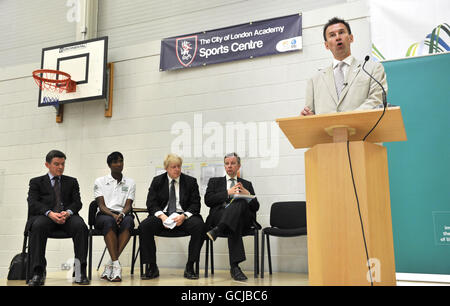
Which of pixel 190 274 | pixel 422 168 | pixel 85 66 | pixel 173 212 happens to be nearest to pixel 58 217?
pixel 173 212

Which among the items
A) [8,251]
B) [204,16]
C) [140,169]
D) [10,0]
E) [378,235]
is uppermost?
[10,0]

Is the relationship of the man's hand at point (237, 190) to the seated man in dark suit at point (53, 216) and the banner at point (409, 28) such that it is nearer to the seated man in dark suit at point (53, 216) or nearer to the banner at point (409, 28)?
the seated man in dark suit at point (53, 216)

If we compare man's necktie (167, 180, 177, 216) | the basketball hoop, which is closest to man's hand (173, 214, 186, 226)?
man's necktie (167, 180, 177, 216)

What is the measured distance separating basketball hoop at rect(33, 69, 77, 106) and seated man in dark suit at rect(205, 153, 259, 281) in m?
2.52

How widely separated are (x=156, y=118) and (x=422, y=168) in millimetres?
3055

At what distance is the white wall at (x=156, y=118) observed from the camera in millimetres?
4312

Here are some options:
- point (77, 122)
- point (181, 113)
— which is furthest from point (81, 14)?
point (181, 113)

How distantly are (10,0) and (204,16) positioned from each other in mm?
Answer: 3391

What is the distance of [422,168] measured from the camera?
3430 mm

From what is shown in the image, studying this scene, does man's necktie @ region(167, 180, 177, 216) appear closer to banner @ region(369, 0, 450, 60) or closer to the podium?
the podium

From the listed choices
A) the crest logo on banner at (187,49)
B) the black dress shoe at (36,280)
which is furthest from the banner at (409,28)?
the black dress shoe at (36,280)

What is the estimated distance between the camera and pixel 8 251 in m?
5.38
